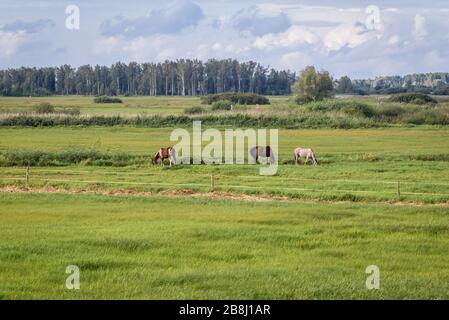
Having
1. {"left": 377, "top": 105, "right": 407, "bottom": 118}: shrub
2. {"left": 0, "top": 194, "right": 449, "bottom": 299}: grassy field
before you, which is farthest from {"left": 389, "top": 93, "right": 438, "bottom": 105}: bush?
{"left": 0, "top": 194, "right": 449, "bottom": 299}: grassy field

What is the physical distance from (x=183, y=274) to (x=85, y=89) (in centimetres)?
17831

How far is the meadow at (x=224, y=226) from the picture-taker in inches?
548

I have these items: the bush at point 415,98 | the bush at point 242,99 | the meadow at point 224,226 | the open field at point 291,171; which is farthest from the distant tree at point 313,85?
the meadow at point 224,226

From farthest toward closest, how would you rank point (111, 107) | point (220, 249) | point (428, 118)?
point (111, 107) → point (428, 118) → point (220, 249)

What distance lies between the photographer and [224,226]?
68.9ft

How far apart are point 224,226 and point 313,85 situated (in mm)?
81837

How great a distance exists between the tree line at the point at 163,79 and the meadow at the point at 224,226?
458ft

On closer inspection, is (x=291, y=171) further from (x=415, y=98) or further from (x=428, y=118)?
(x=415, y=98)

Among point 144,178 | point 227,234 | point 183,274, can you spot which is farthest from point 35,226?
point 144,178

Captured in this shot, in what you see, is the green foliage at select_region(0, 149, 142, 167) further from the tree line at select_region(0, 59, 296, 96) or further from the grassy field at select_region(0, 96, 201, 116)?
the tree line at select_region(0, 59, 296, 96)

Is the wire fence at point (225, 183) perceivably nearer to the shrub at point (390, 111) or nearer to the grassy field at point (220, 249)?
the grassy field at point (220, 249)

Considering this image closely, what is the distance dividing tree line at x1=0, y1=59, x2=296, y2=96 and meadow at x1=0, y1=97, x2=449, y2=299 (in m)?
140

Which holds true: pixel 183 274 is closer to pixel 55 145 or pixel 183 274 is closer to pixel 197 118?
pixel 55 145

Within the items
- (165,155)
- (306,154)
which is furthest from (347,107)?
(165,155)
